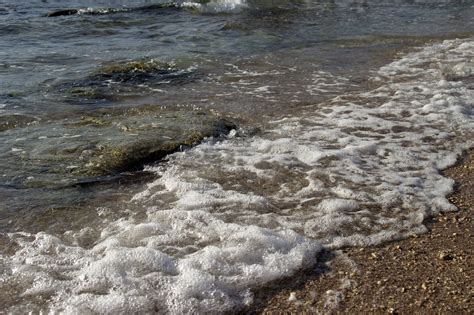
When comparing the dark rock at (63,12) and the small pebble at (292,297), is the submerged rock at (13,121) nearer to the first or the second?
the small pebble at (292,297)

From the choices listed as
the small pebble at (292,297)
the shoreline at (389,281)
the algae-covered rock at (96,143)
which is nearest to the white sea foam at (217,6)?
the algae-covered rock at (96,143)

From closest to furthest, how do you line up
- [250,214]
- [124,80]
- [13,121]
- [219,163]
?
[250,214], [219,163], [13,121], [124,80]

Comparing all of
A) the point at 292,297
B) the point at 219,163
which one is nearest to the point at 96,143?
the point at 219,163

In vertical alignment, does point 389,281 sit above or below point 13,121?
below

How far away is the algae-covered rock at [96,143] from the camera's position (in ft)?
17.7

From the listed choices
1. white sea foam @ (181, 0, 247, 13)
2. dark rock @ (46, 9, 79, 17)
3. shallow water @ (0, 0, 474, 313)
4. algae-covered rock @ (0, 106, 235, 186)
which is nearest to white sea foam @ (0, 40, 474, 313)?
shallow water @ (0, 0, 474, 313)

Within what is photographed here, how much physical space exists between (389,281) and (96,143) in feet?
12.4

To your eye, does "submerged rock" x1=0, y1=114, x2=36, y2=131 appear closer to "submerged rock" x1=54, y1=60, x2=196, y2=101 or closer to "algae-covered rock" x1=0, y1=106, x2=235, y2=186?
"algae-covered rock" x1=0, y1=106, x2=235, y2=186

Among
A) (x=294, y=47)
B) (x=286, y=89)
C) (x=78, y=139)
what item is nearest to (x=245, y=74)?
(x=286, y=89)

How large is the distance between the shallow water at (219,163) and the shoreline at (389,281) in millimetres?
136

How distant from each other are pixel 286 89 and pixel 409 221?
4.45m

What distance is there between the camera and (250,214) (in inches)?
175

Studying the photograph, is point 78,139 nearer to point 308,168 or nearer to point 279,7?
point 308,168

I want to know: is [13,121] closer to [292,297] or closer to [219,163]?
[219,163]
